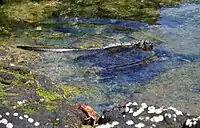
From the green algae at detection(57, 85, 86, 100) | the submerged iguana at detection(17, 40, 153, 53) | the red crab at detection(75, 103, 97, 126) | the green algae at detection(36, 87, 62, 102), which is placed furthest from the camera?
the submerged iguana at detection(17, 40, 153, 53)

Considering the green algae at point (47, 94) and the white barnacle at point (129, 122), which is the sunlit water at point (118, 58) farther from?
the white barnacle at point (129, 122)

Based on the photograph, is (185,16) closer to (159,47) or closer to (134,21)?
(134,21)

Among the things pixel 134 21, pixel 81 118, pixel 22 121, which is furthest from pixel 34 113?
pixel 134 21

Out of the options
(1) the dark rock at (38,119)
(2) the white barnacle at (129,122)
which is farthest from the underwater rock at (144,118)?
(1) the dark rock at (38,119)

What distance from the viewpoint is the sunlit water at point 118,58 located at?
669 centimetres

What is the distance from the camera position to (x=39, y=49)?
8477 millimetres

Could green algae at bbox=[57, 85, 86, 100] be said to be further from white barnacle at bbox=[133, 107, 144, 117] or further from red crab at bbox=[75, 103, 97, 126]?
white barnacle at bbox=[133, 107, 144, 117]

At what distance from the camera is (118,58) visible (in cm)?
788

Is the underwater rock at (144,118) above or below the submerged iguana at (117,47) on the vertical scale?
above

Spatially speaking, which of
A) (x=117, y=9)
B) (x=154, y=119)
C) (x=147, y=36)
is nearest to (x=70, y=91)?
(x=154, y=119)

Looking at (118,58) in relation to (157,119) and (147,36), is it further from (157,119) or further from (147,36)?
(157,119)

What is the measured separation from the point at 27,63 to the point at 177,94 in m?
2.60

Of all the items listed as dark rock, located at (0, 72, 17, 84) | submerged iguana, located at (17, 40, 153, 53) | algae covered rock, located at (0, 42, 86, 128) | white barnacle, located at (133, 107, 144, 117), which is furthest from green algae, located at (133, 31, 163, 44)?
white barnacle, located at (133, 107, 144, 117)

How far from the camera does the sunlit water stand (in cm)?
669
